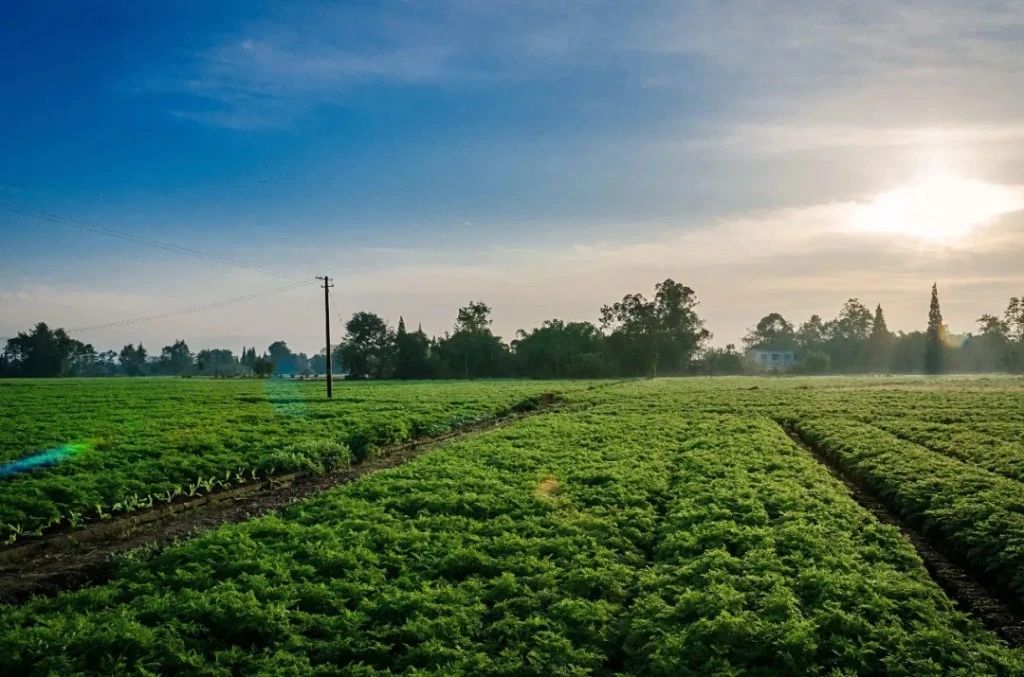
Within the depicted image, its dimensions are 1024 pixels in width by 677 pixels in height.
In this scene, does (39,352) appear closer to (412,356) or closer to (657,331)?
(412,356)

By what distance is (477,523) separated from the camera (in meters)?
17.7

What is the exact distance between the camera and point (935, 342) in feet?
574

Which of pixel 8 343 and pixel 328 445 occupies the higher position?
pixel 8 343

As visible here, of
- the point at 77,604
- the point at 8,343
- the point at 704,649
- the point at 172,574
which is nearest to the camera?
the point at 704,649

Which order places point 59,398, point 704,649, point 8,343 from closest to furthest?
1. point 704,649
2. point 59,398
3. point 8,343

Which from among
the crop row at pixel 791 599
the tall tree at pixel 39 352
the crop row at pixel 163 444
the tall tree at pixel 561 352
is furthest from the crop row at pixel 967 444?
the tall tree at pixel 39 352

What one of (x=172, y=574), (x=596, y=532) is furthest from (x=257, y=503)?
(x=596, y=532)

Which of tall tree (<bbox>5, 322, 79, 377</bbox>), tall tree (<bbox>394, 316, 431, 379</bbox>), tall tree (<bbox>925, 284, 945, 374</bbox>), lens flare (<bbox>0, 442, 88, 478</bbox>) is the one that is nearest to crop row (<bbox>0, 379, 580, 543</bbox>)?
lens flare (<bbox>0, 442, 88, 478</bbox>)

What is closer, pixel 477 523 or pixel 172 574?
pixel 172 574

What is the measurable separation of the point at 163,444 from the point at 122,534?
45.0ft

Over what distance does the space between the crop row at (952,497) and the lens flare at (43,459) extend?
102 ft

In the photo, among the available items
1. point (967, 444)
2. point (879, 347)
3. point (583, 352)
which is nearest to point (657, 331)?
point (583, 352)

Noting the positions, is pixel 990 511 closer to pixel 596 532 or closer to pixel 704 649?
pixel 596 532

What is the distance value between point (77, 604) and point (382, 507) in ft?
26.8
